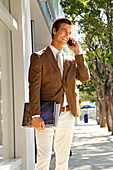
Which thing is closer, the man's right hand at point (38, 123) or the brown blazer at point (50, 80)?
the man's right hand at point (38, 123)

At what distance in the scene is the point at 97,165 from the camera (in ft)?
25.2

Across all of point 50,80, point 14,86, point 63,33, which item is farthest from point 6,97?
point 63,33

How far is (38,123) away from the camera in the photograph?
11.8ft

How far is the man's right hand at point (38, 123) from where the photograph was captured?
358cm

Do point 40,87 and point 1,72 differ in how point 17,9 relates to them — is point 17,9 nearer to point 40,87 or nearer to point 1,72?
point 1,72

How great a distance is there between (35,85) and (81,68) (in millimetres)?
554

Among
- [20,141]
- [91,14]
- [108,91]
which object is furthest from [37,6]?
[108,91]

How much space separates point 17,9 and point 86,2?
12360mm

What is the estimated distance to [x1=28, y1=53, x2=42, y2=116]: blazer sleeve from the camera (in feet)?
12.0

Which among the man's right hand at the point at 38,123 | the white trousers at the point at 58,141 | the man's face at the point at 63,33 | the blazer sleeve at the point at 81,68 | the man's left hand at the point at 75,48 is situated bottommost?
the white trousers at the point at 58,141

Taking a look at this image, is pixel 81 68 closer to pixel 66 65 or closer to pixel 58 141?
pixel 66 65

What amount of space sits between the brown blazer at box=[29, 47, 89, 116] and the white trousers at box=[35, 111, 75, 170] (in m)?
0.13

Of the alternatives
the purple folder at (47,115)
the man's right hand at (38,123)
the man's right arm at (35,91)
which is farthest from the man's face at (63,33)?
the man's right hand at (38,123)

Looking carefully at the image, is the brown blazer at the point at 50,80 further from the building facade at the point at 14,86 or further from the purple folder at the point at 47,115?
the building facade at the point at 14,86
